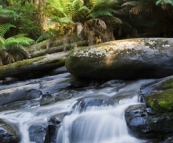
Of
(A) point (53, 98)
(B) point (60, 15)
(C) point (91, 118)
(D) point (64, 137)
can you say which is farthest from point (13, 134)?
(B) point (60, 15)

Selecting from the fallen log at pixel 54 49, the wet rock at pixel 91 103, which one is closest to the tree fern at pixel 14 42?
the fallen log at pixel 54 49

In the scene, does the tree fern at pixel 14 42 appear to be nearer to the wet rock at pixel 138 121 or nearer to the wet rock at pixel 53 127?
the wet rock at pixel 53 127

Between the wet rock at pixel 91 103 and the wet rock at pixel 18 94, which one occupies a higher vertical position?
the wet rock at pixel 91 103

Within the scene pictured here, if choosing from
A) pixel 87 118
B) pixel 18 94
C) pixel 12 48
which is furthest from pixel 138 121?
pixel 12 48

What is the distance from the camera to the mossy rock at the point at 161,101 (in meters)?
3.55

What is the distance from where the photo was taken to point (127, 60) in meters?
5.41

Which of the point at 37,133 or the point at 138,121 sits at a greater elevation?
the point at 138,121

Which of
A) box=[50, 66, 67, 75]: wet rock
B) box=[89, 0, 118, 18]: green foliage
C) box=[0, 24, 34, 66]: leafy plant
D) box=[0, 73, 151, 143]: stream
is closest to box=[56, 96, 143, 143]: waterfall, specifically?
box=[0, 73, 151, 143]: stream

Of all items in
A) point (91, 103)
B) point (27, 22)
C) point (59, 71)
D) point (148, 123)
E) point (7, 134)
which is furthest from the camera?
point (27, 22)

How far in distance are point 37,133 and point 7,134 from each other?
1.50ft

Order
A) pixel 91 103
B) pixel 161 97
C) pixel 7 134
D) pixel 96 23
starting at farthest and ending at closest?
pixel 96 23 < pixel 91 103 < pixel 7 134 < pixel 161 97

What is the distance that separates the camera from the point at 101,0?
7.85 meters

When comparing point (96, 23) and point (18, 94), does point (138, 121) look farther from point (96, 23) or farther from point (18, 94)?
point (96, 23)

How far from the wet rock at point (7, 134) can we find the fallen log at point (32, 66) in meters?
3.31
